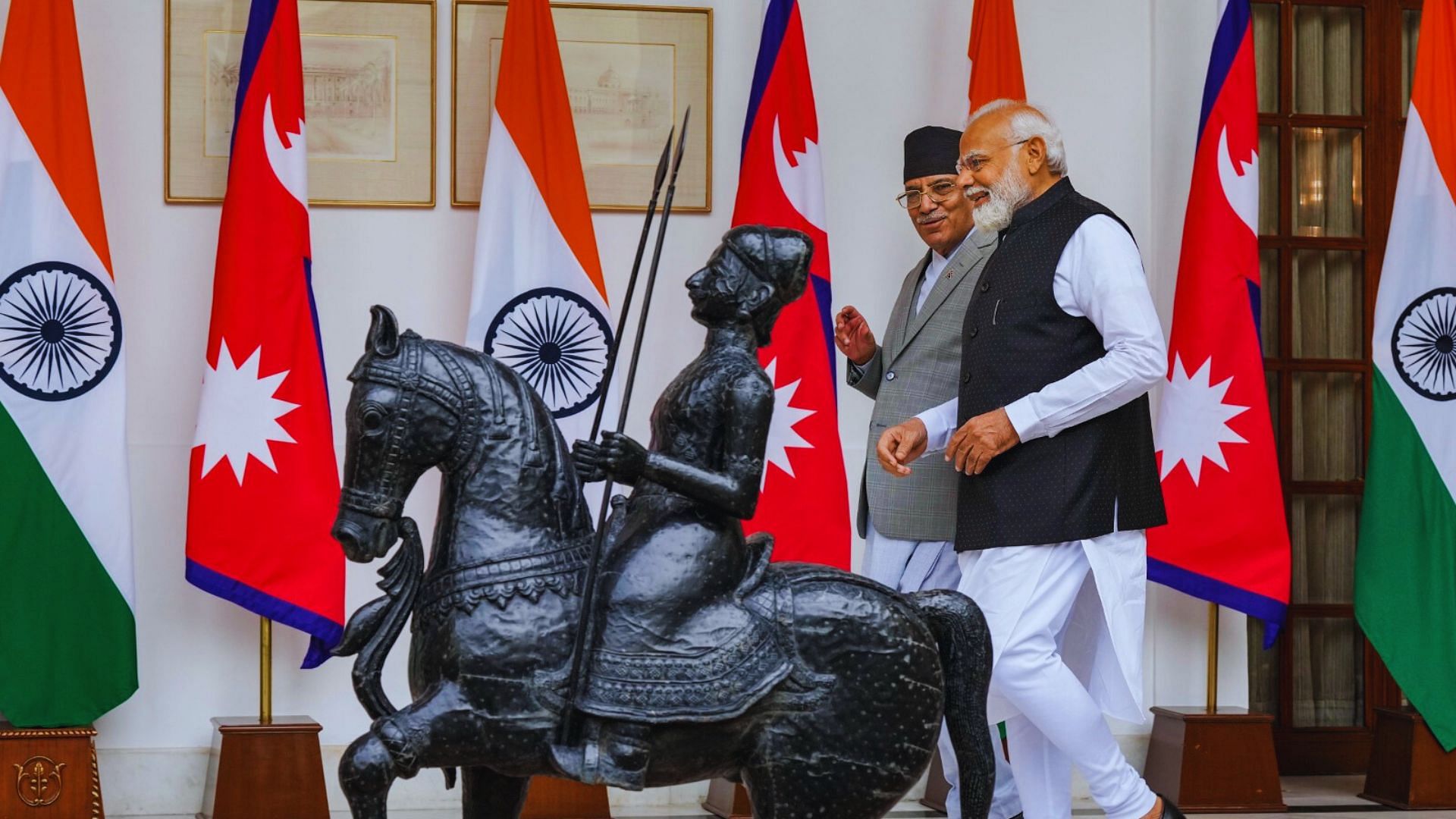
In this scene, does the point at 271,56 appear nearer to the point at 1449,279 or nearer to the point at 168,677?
the point at 168,677

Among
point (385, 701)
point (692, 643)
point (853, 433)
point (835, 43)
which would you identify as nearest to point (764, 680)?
point (692, 643)

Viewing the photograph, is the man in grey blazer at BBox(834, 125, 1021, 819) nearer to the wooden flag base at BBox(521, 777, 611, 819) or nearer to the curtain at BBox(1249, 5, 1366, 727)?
the wooden flag base at BBox(521, 777, 611, 819)

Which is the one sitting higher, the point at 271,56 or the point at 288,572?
the point at 271,56

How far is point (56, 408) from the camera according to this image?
14.5 feet

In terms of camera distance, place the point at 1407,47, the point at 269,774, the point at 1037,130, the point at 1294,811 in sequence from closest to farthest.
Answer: the point at 1037,130 < the point at 269,774 < the point at 1294,811 < the point at 1407,47

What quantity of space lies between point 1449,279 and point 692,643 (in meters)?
3.34

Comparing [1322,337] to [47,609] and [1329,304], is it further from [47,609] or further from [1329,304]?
[47,609]

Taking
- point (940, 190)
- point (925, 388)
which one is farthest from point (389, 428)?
point (940, 190)

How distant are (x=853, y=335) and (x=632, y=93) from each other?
5.46 feet

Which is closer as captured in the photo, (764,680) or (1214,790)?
(764,680)

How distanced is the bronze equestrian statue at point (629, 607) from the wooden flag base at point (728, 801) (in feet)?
7.31

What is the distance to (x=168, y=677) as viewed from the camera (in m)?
4.85

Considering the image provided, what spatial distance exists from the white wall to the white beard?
1776mm

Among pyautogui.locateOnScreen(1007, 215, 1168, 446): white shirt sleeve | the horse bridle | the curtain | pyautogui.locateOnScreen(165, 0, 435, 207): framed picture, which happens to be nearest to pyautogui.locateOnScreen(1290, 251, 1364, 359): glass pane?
the curtain
